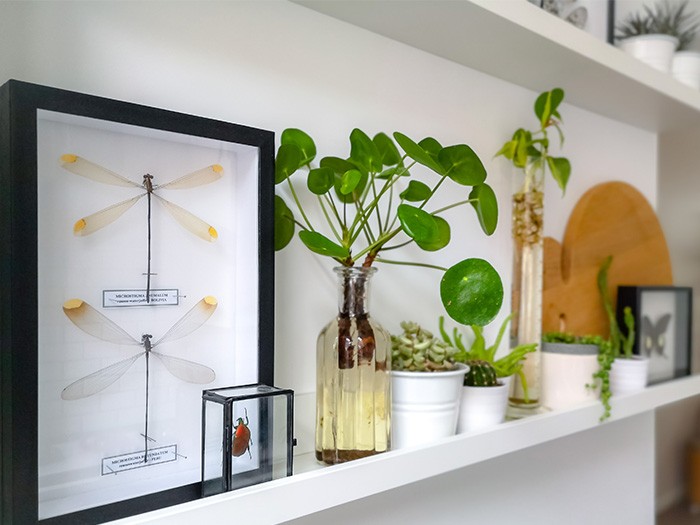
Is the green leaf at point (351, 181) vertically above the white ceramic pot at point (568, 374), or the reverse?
the green leaf at point (351, 181)

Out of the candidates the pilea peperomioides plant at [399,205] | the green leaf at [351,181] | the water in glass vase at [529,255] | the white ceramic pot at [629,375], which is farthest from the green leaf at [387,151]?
the white ceramic pot at [629,375]

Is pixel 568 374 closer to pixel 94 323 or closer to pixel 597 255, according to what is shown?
pixel 597 255

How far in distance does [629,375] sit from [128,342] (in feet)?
2.68

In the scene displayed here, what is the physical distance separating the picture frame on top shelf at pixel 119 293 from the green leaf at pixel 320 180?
5cm

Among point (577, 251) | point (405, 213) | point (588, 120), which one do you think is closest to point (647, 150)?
point (588, 120)

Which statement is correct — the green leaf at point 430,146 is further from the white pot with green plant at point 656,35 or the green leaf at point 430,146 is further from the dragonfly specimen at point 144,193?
the white pot with green plant at point 656,35

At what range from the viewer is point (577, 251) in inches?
43.5

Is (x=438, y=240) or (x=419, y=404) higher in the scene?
(x=438, y=240)

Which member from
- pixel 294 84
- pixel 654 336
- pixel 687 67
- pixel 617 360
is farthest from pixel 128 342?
pixel 687 67

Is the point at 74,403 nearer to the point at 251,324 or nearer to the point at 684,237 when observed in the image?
the point at 251,324

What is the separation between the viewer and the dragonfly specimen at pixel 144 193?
49 centimetres

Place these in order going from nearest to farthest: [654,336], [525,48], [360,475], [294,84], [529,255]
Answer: [360,475]
[294,84]
[525,48]
[529,255]
[654,336]

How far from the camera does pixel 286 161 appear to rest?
63 cm

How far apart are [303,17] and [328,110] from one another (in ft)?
0.34
